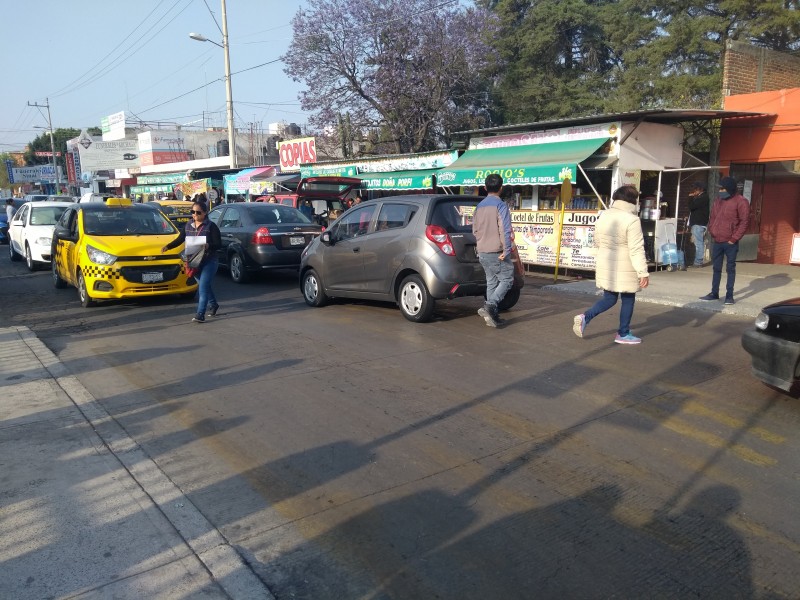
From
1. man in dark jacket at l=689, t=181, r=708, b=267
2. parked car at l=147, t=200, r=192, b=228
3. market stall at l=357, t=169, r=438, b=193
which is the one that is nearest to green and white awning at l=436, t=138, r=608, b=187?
market stall at l=357, t=169, r=438, b=193

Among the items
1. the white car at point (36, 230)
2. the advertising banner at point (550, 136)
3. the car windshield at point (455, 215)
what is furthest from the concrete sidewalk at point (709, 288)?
the white car at point (36, 230)

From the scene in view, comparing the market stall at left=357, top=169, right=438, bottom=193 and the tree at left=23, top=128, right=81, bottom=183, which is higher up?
the tree at left=23, top=128, right=81, bottom=183

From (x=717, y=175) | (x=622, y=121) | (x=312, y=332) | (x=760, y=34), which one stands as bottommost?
(x=312, y=332)

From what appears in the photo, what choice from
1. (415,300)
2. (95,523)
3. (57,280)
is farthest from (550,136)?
(95,523)

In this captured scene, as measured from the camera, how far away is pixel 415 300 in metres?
8.77

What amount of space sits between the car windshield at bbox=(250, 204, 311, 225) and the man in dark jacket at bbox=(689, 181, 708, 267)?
8.21 meters

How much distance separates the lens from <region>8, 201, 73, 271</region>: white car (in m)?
14.9

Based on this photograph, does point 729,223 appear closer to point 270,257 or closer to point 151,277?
point 270,257

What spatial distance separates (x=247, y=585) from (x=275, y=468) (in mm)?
1302

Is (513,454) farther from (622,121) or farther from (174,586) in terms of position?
(622,121)

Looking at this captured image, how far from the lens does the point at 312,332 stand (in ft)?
27.6

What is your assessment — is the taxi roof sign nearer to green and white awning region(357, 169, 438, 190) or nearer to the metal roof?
green and white awning region(357, 169, 438, 190)

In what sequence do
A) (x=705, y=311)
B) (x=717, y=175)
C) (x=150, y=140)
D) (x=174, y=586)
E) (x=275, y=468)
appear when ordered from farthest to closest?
(x=150, y=140), (x=717, y=175), (x=705, y=311), (x=275, y=468), (x=174, y=586)

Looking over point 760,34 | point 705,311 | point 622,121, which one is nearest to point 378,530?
point 705,311
